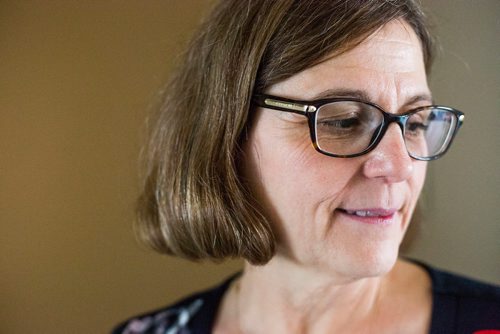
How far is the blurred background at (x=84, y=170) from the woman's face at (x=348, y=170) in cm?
48

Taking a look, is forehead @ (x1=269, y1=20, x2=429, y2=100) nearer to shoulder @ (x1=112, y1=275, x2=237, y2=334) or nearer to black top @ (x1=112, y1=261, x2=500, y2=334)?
black top @ (x1=112, y1=261, x2=500, y2=334)

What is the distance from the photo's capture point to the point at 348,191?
0.81 m

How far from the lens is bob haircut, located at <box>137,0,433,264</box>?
0.80 meters

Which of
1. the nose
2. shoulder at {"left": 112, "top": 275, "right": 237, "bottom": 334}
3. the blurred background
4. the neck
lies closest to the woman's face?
the nose

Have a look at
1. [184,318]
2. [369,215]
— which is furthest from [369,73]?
[184,318]

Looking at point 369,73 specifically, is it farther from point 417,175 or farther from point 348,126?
point 417,175

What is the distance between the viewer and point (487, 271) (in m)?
1.15

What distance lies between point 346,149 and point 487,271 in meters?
0.67

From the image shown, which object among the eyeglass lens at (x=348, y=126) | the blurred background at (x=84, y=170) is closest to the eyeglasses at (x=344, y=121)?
the eyeglass lens at (x=348, y=126)

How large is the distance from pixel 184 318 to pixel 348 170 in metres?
0.64

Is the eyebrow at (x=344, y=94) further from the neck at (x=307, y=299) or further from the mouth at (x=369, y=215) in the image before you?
the neck at (x=307, y=299)

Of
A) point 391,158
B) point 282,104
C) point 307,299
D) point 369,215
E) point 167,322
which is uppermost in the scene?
point 282,104

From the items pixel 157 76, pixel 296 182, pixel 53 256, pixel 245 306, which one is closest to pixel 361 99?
pixel 296 182

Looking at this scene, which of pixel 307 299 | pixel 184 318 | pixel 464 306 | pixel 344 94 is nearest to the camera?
pixel 344 94
